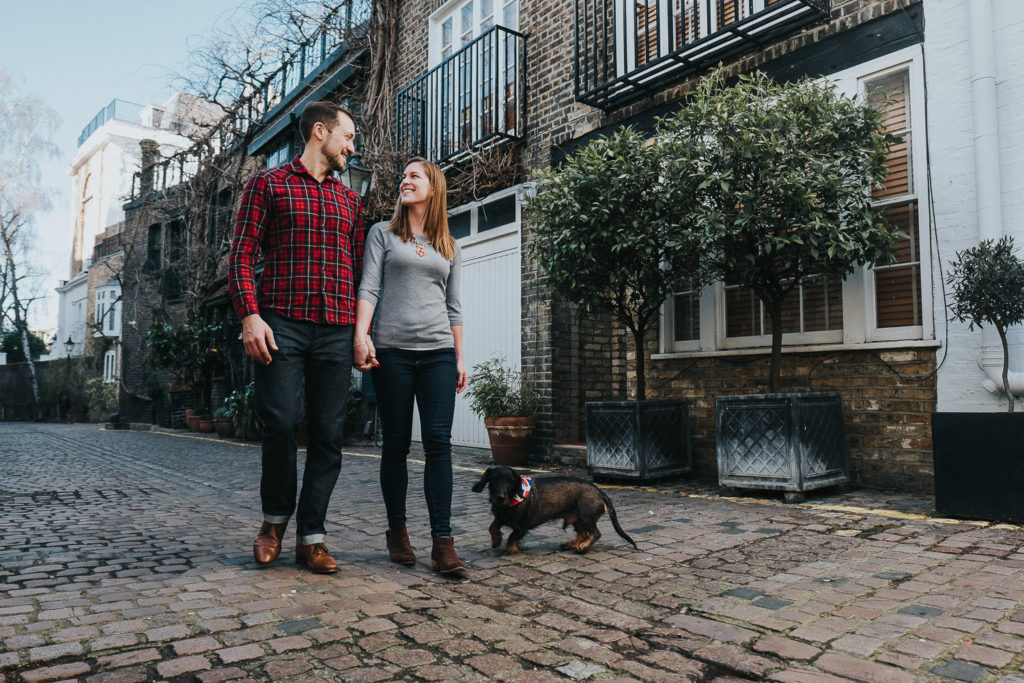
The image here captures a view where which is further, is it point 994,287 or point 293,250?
point 994,287

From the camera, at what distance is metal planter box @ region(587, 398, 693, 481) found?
228 inches

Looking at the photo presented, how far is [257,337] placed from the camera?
2.88 meters

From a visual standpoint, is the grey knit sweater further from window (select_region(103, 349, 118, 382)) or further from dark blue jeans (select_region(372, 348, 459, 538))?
window (select_region(103, 349, 118, 382))

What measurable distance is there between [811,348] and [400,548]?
3745 millimetres

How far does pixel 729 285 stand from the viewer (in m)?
6.33

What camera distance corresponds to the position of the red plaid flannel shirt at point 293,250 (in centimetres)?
302

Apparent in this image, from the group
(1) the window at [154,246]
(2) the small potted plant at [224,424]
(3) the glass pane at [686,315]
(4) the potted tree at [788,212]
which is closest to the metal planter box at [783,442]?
(4) the potted tree at [788,212]

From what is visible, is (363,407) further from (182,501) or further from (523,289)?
(182,501)

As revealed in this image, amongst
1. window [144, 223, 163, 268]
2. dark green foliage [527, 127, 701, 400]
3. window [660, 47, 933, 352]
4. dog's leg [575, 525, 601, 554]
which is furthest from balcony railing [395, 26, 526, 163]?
window [144, 223, 163, 268]

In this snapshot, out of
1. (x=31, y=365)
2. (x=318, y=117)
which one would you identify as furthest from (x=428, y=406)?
(x=31, y=365)

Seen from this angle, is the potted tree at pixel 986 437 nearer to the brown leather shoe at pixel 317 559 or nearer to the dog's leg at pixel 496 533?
the dog's leg at pixel 496 533

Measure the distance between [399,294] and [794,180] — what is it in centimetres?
290

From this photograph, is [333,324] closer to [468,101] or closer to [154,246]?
[468,101]

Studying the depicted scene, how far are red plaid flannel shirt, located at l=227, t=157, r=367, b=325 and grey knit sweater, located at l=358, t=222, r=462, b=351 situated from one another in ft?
0.38
